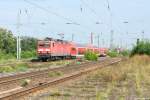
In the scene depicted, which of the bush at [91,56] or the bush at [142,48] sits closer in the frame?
the bush at [142,48]

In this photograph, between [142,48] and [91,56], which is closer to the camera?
[142,48]

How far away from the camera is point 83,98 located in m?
15.8

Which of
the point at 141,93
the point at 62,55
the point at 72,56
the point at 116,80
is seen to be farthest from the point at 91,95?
the point at 72,56

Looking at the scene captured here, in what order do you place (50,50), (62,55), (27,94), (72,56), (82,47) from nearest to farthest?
1. (27,94)
2. (50,50)
3. (62,55)
4. (72,56)
5. (82,47)

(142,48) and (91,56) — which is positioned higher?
(142,48)

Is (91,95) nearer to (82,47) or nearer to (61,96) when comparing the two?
(61,96)

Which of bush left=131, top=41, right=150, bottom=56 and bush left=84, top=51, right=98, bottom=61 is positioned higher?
bush left=131, top=41, right=150, bottom=56

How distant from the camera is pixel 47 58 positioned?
66.1 metres

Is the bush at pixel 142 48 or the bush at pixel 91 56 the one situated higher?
the bush at pixel 142 48

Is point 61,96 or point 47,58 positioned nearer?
point 61,96

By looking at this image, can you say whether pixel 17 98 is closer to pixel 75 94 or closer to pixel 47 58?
pixel 75 94

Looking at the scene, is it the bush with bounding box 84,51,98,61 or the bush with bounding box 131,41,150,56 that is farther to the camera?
the bush with bounding box 84,51,98,61

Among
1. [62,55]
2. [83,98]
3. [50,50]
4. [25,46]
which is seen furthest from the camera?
[25,46]

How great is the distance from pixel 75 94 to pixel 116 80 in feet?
23.9
